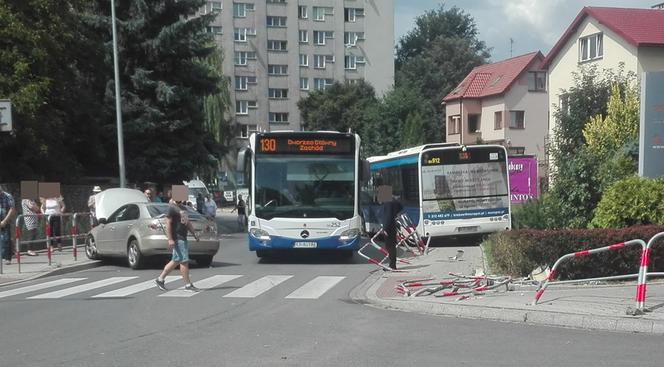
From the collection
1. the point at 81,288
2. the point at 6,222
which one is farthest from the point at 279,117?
the point at 81,288

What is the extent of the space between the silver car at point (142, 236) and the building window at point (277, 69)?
199ft

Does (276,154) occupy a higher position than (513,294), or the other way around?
(276,154)

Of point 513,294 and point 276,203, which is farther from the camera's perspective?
point 276,203

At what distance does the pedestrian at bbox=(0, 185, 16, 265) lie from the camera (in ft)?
57.8

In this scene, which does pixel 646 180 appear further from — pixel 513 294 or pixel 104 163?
pixel 104 163

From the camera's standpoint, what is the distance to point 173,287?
584 inches

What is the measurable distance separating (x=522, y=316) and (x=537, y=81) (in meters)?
53.5

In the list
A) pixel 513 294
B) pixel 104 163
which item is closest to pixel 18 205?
pixel 104 163

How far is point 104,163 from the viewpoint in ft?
110

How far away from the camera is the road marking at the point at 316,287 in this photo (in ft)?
44.7

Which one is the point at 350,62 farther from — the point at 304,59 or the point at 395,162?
the point at 395,162

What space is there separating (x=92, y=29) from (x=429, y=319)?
26.7 m

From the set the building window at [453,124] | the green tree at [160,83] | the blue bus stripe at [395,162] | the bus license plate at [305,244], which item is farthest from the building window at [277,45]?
the bus license plate at [305,244]

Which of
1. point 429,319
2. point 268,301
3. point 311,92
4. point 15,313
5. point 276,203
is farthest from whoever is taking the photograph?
point 311,92
